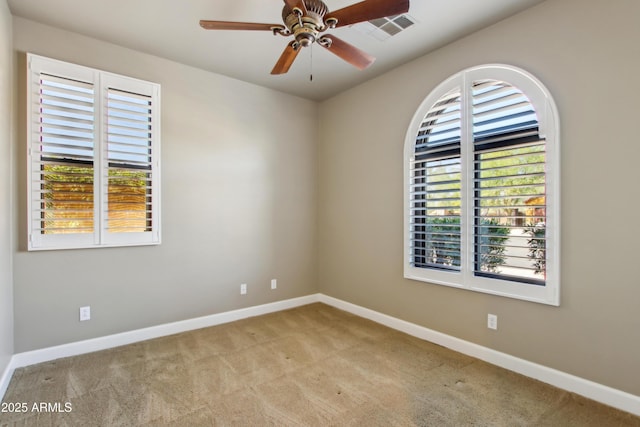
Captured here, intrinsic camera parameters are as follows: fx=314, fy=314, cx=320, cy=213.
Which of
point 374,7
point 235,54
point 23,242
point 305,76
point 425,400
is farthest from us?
point 305,76

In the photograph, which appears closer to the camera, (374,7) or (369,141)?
(374,7)

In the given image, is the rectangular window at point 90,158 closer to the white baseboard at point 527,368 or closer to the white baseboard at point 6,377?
the white baseboard at point 6,377

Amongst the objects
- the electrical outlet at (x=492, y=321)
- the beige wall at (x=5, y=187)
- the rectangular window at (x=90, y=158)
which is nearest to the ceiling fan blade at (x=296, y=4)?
the rectangular window at (x=90, y=158)

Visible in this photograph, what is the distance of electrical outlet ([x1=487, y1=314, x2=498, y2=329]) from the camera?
2.69 m

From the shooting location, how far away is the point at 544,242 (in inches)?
95.3

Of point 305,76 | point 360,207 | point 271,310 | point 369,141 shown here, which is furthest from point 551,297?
point 305,76

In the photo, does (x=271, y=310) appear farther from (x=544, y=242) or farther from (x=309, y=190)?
(x=544, y=242)

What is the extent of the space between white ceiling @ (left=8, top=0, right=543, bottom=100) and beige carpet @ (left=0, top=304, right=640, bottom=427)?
2.89 meters

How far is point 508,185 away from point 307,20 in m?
2.00

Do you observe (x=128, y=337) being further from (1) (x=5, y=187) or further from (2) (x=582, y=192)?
(2) (x=582, y=192)

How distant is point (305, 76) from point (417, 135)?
150cm

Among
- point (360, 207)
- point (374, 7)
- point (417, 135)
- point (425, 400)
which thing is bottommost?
point (425, 400)

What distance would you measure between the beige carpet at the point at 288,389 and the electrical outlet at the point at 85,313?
13.4 inches

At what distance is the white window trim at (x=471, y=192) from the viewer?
7.68ft
